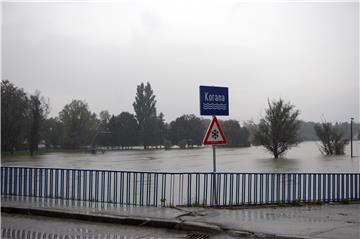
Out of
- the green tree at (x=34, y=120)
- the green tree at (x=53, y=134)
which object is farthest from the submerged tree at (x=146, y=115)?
the green tree at (x=34, y=120)

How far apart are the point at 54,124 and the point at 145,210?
87.5 metres

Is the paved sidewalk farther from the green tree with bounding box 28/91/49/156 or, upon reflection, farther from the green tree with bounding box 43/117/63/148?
the green tree with bounding box 43/117/63/148

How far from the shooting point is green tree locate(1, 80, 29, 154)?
62.8m

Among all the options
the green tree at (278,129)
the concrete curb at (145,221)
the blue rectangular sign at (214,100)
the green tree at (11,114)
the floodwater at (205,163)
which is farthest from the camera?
the green tree at (11,114)

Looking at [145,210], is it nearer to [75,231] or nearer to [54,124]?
[75,231]

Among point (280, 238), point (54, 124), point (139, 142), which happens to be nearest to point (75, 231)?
point (280, 238)

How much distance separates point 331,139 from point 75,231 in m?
47.9

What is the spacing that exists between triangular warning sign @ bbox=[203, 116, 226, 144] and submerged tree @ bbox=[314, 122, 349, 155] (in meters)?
42.5

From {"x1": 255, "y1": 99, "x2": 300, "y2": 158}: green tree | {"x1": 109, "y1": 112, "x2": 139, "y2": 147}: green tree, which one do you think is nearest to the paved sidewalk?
{"x1": 255, "y1": 99, "x2": 300, "y2": 158}: green tree

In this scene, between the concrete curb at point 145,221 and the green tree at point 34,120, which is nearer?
the concrete curb at point 145,221

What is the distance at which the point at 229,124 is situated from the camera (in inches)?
4537

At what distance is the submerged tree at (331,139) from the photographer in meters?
50.6

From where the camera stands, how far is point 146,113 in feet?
377

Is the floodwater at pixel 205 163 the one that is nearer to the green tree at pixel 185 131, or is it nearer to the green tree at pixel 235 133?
the green tree at pixel 235 133
